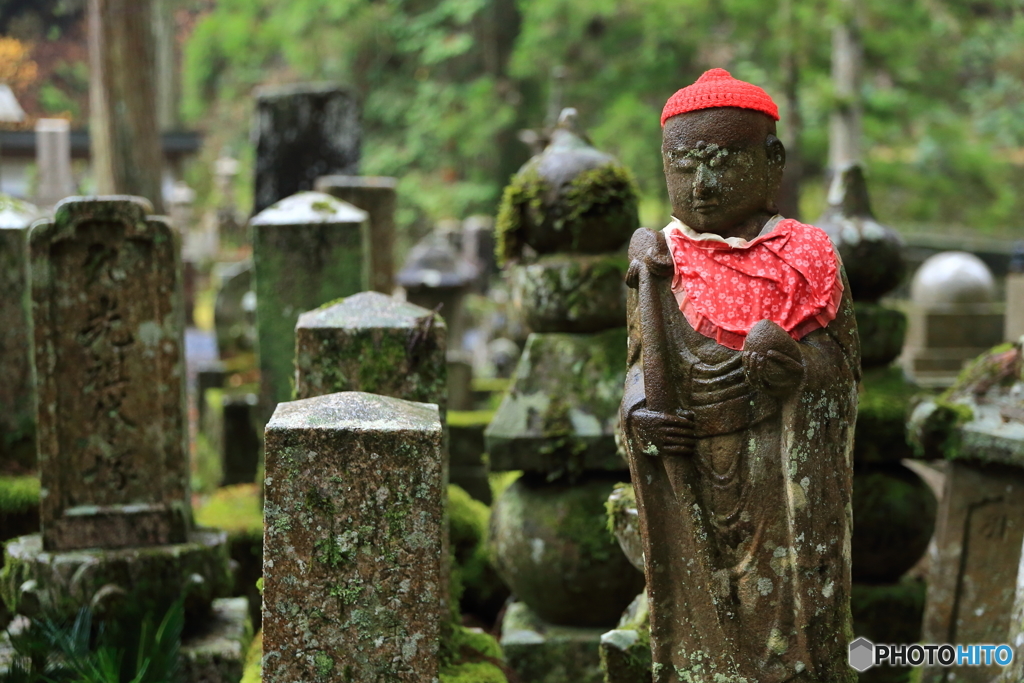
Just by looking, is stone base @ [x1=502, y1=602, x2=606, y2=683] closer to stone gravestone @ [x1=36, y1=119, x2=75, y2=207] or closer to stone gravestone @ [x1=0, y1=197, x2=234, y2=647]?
stone gravestone @ [x1=0, y1=197, x2=234, y2=647]

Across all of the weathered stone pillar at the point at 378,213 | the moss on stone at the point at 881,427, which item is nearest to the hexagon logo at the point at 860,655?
the moss on stone at the point at 881,427

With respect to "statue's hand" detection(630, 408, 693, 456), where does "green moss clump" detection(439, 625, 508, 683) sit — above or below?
below

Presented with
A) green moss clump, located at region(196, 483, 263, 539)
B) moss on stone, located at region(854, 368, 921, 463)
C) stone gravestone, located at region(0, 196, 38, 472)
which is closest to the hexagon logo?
moss on stone, located at region(854, 368, 921, 463)

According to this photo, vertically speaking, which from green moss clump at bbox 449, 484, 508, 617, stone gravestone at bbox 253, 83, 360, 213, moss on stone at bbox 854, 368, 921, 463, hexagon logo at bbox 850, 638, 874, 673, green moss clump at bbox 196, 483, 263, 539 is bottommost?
green moss clump at bbox 449, 484, 508, 617

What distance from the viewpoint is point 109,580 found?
4.94 meters

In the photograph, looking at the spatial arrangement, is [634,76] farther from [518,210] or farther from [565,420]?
[565,420]

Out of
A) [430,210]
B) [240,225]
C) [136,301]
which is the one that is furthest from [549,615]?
[240,225]

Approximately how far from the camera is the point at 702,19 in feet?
51.5

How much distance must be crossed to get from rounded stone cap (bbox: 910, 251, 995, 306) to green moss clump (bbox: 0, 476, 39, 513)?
34.5 feet

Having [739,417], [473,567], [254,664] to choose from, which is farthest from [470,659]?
[473,567]

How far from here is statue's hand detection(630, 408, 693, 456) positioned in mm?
3275

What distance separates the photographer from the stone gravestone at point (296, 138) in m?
11.9

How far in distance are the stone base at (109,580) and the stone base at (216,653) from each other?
13 centimetres

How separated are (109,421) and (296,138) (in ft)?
24.4
